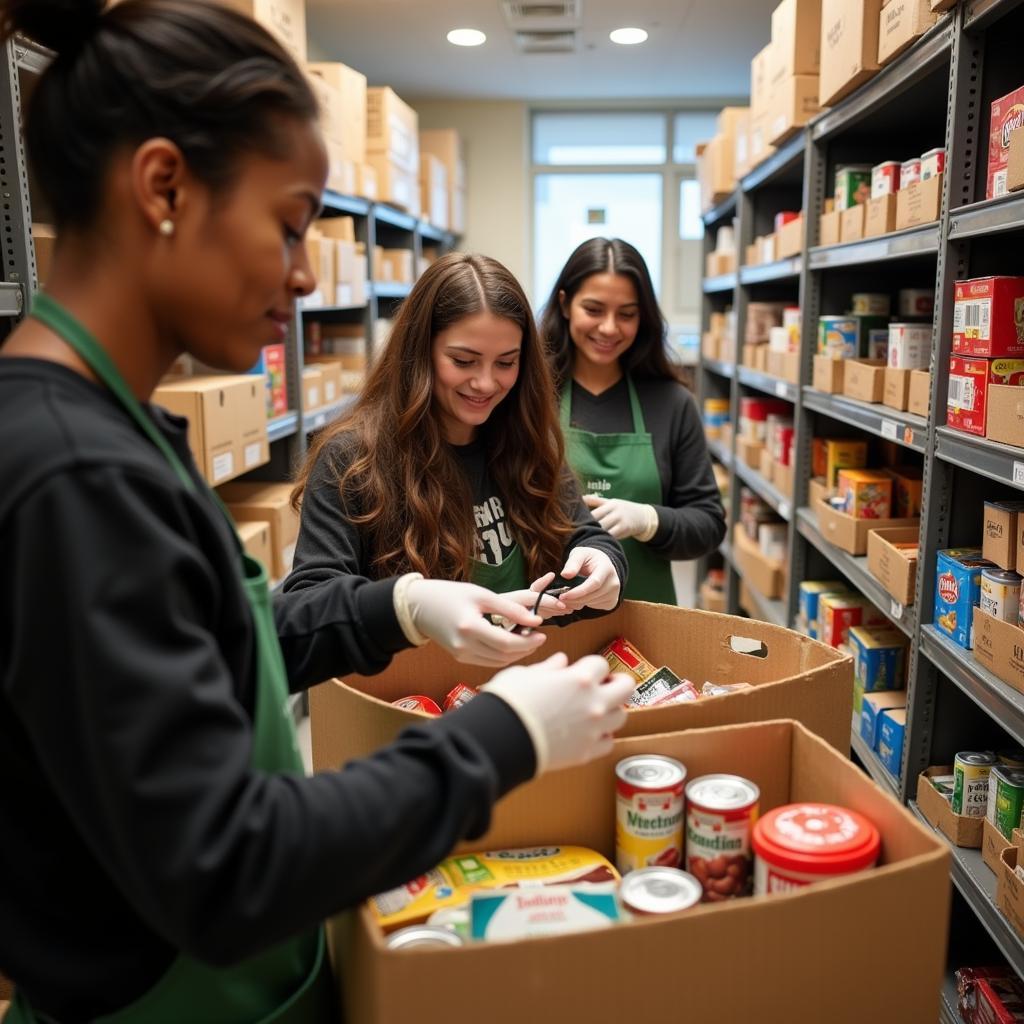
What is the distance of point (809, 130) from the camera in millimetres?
3334

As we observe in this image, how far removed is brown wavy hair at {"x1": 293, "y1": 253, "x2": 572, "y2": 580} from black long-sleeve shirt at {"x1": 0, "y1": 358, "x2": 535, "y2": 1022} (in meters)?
0.96

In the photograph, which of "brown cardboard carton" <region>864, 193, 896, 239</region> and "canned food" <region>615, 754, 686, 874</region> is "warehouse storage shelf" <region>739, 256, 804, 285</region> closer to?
"brown cardboard carton" <region>864, 193, 896, 239</region>

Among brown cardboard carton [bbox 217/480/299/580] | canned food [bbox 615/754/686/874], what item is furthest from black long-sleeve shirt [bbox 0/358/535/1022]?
brown cardboard carton [bbox 217/480/299/580]

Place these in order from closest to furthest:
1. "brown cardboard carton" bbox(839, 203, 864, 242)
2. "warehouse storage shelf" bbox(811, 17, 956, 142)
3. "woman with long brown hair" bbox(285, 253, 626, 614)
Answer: "woman with long brown hair" bbox(285, 253, 626, 614), "warehouse storage shelf" bbox(811, 17, 956, 142), "brown cardboard carton" bbox(839, 203, 864, 242)

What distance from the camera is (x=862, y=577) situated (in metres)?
2.79

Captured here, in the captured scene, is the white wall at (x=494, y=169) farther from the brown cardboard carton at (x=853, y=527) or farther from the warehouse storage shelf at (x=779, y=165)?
the brown cardboard carton at (x=853, y=527)

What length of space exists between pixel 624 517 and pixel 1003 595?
33.9 inches

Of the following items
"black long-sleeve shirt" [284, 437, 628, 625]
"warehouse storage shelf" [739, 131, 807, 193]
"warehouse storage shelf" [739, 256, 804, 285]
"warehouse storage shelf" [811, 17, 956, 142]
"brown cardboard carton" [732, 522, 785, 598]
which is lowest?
"brown cardboard carton" [732, 522, 785, 598]

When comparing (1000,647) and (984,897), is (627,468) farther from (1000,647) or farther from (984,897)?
(984,897)

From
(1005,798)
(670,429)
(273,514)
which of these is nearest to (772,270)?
(670,429)

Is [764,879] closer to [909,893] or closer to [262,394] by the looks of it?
[909,893]

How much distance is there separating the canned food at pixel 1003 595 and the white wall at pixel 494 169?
Result: 654 centimetres

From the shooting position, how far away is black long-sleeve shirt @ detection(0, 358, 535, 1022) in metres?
0.63

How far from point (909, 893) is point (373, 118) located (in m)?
5.48
